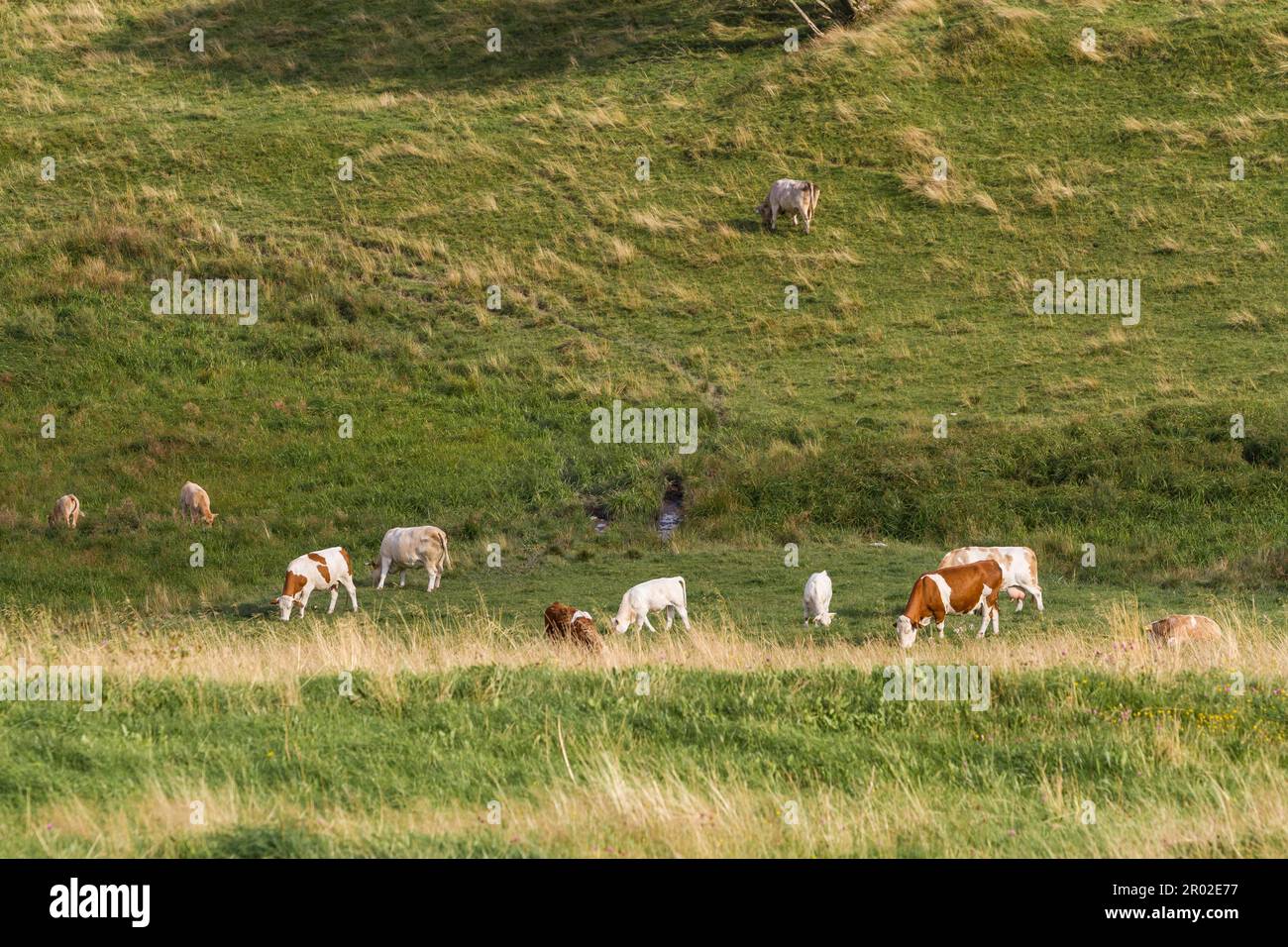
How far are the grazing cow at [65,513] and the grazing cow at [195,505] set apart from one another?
6.79 feet

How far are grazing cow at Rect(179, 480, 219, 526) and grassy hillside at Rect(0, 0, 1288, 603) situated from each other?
488 millimetres

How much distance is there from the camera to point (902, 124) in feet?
165

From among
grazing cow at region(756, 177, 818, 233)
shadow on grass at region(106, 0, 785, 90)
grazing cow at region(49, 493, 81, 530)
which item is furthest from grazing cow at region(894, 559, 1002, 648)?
shadow on grass at region(106, 0, 785, 90)

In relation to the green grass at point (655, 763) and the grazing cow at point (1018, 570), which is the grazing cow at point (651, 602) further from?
the green grass at point (655, 763)

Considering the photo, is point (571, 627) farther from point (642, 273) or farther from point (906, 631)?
point (642, 273)

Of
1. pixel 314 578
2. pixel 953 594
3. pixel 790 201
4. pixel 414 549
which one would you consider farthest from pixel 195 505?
pixel 790 201

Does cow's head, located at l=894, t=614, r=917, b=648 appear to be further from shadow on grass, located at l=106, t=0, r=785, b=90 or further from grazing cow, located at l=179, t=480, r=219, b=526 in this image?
shadow on grass, located at l=106, t=0, r=785, b=90

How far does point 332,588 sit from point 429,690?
13.1 meters

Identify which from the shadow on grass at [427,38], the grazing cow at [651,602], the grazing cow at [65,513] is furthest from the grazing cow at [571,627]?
the shadow on grass at [427,38]

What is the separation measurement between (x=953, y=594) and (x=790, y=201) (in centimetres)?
2548

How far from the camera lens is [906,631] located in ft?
68.3
